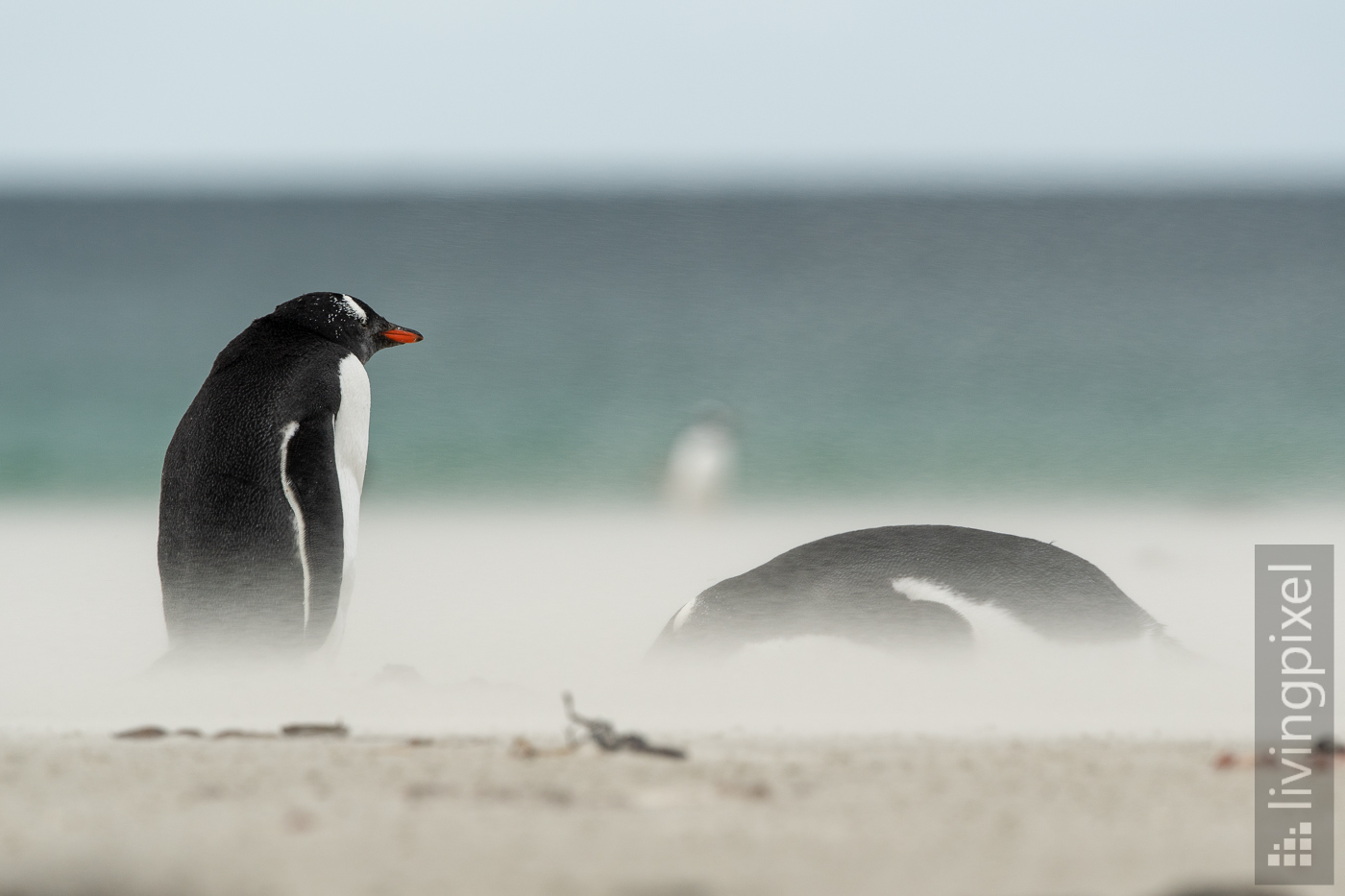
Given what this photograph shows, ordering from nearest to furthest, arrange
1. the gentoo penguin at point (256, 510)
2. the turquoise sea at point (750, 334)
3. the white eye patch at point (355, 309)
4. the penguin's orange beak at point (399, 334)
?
1. the gentoo penguin at point (256, 510)
2. the white eye patch at point (355, 309)
3. the penguin's orange beak at point (399, 334)
4. the turquoise sea at point (750, 334)

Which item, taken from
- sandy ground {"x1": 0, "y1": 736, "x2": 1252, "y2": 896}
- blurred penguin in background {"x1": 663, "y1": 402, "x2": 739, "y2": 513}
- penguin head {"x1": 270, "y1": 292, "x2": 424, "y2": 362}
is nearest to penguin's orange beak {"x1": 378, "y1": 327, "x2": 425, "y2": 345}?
penguin head {"x1": 270, "y1": 292, "x2": 424, "y2": 362}

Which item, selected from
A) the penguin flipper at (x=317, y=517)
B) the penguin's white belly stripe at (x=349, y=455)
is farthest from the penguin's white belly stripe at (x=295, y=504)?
the penguin's white belly stripe at (x=349, y=455)

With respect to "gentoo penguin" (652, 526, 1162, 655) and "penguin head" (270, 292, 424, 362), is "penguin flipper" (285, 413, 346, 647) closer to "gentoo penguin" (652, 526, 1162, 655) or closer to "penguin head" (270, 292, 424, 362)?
"penguin head" (270, 292, 424, 362)

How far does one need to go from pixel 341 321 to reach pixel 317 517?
2.20 feet

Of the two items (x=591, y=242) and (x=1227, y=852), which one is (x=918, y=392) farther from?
(x=1227, y=852)

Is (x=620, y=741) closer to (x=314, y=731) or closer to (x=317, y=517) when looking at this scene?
(x=314, y=731)

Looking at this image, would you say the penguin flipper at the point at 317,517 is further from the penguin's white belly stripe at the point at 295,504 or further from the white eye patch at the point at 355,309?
the white eye patch at the point at 355,309

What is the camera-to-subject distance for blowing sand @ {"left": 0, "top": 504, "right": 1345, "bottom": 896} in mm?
1339

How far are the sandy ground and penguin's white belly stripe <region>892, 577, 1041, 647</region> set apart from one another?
0.91 metres

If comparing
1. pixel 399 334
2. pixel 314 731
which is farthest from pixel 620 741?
pixel 399 334

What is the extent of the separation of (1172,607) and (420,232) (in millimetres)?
17716

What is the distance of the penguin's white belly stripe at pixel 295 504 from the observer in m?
3.46

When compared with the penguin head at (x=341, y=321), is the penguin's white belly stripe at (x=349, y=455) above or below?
below

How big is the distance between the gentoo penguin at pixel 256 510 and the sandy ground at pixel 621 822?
1.41 meters
